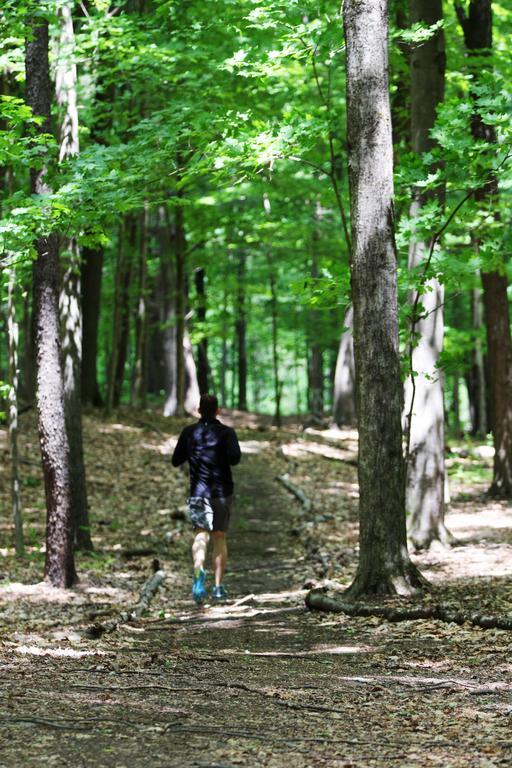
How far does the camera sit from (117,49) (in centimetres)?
1125

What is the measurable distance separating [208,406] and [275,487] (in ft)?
27.9

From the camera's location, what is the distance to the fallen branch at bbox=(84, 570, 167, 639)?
23.4 feet

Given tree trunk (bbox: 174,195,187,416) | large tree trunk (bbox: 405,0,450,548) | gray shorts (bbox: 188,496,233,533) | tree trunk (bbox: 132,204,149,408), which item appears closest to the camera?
gray shorts (bbox: 188,496,233,533)

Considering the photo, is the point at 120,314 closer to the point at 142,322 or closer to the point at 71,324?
the point at 142,322

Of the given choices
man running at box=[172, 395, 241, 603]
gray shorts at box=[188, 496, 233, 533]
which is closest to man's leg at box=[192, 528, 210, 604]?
man running at box=[172, 395, 241, 603]


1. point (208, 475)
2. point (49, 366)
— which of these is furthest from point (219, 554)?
point (49, 366)

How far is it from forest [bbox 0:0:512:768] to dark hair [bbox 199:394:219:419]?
39.6 inches

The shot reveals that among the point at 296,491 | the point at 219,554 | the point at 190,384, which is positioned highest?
the point at 190,384

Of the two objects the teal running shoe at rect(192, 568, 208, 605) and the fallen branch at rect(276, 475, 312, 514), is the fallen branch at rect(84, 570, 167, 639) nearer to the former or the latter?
the teal running shoe at rect(192, 568, 208, 605)

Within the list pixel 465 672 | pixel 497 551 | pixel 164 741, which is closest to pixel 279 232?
pixel 497 551

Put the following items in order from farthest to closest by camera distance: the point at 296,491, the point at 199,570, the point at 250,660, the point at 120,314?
the point at 120,314 < the point at 296,491 < the point at 199,570 < the point at 250,660

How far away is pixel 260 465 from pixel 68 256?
382 inches

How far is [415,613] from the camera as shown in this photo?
23.2 feet

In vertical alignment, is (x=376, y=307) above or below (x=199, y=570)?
above
